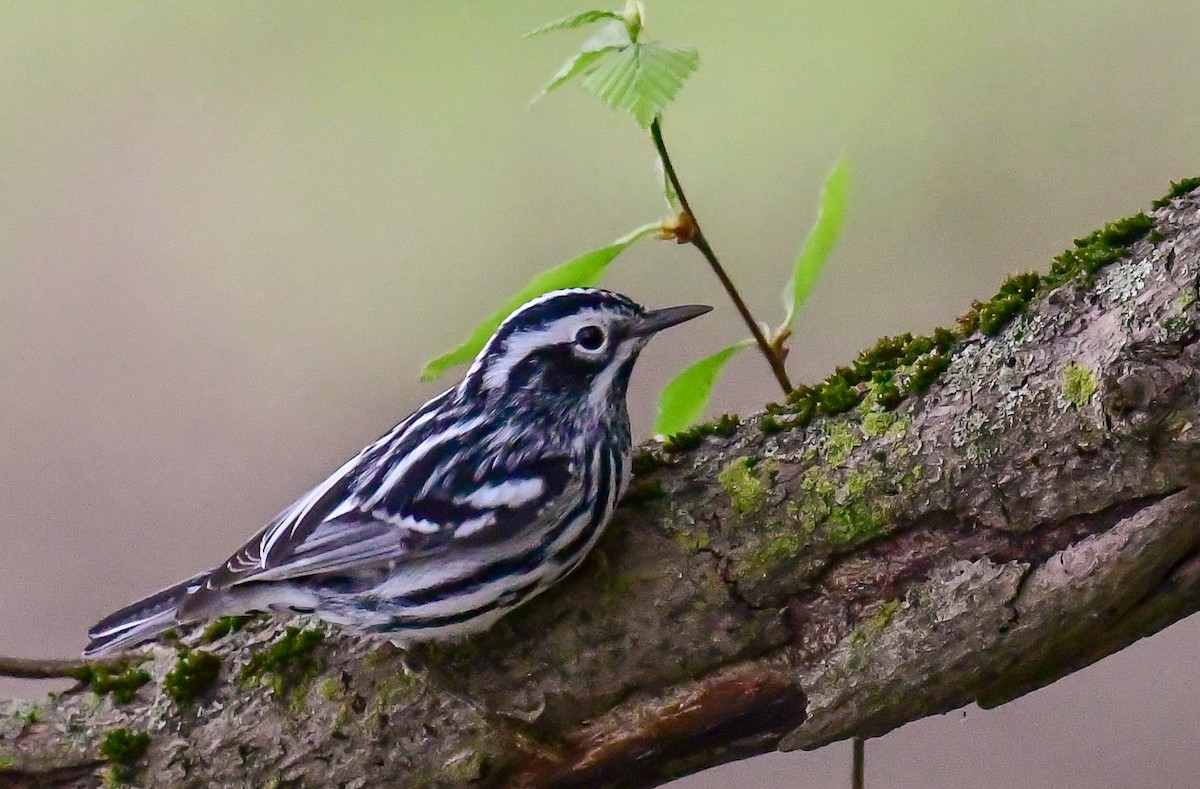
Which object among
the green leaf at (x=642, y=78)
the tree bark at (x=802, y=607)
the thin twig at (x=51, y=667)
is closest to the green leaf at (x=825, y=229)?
the tree bark at (x=802, y=607)

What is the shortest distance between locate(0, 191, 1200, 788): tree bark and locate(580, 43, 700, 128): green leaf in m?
0.45

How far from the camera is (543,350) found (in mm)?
1461

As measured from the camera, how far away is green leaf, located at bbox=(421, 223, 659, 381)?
1299mm

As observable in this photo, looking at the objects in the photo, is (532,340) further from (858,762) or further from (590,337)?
(858,762)

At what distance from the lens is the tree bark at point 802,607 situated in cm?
116

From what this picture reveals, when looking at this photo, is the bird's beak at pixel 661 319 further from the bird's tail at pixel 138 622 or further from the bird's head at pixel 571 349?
the bird's tail at pixel 138 622

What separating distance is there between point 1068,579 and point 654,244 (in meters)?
1.66

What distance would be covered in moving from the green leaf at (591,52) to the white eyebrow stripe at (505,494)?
1.51ft

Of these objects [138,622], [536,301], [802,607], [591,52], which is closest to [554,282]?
[536,301]

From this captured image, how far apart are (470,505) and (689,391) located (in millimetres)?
316

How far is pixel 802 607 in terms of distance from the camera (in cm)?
129

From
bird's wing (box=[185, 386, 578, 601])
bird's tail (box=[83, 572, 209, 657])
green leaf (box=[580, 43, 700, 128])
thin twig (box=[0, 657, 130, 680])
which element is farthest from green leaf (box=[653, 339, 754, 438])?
thin twig (box=[0, 657, 130, 680])

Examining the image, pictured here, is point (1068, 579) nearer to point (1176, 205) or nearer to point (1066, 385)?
point (1066, 385)

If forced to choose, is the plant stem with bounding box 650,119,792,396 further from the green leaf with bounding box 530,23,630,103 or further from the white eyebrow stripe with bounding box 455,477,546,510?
the white eyebrow stripe with bounding box 455,477,546,510
